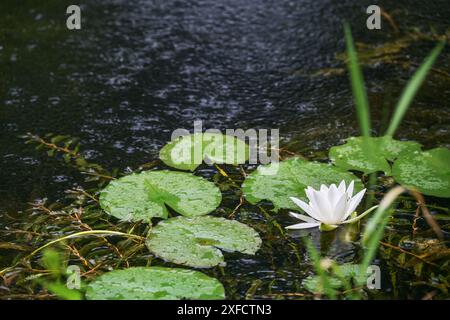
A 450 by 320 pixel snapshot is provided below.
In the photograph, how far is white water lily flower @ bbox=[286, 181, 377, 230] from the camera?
5.49 feet

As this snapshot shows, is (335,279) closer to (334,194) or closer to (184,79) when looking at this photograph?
(334,194)

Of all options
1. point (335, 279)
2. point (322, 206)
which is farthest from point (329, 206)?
point (335, 279)

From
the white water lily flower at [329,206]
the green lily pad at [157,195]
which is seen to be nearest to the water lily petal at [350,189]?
the white water lily flower at [329,206]

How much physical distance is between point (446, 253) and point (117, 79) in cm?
149

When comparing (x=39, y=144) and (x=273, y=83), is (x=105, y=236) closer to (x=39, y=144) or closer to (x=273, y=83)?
(x=39, y=144)

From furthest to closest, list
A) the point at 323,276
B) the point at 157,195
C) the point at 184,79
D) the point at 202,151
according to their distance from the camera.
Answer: the point at 184,79
the point at 202,151
the point at 157,195
the point at 323,276

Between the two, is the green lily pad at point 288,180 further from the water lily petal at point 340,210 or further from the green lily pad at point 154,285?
the green lily pad at point 154,285

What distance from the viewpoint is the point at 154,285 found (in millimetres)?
1499

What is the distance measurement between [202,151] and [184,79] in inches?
23.5

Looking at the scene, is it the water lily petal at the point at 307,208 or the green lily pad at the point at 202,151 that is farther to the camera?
the green lily pad at the point at 202,151

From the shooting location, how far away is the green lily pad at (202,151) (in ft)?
6.61

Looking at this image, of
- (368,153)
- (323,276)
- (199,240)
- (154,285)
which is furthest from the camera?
(368,153)

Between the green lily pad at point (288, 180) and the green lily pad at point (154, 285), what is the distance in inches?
15.2
